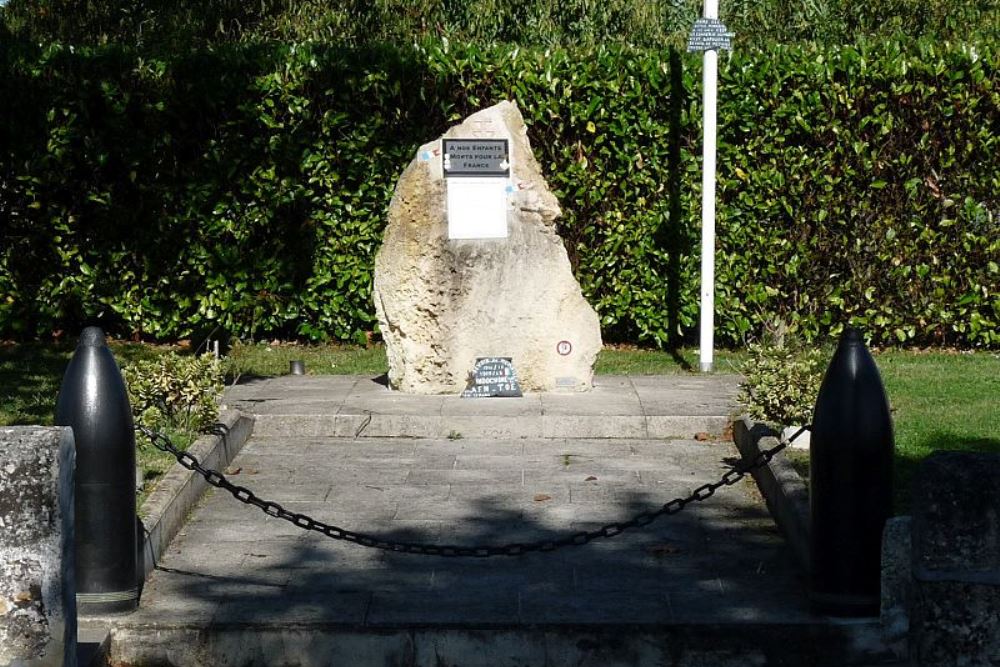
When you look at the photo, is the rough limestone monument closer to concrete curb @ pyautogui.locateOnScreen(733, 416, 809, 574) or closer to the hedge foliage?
concrete curb @ pyautogui.locateOnScreen(733, 416, 809, 574)

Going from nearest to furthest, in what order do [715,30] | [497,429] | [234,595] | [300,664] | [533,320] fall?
[300,664] < [234,595] < [497,429] < [533,320] < [715,30]

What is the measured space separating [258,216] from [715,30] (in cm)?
450

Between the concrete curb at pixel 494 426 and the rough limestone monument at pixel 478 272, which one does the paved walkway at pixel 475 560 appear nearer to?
the concrete curb at pixel 494 426

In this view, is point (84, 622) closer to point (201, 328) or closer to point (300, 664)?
point (300, 664)

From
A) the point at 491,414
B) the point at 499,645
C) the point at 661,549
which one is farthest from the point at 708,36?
the point at 499,645

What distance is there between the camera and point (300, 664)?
5473 millimetres

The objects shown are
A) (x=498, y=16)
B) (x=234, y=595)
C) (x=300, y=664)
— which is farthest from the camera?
(x=498, y=16)

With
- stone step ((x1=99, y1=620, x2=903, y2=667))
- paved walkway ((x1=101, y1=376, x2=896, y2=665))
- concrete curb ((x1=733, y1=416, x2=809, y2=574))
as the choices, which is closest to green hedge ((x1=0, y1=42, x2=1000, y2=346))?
paved walkway ((x1=101, y1=376, x2=896, y2=665))

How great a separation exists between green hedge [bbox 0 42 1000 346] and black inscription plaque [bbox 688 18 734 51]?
0.94m

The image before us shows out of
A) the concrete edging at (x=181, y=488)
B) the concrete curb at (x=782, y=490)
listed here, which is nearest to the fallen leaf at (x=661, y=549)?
the concrete curb at (x=782, y=490)

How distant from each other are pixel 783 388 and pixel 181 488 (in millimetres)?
3641

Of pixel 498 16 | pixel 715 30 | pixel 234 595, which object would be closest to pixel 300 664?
pixel 234 595

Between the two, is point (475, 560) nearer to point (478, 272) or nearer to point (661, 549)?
point (661, 549)

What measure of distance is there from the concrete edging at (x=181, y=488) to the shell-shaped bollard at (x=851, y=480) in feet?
9.65
